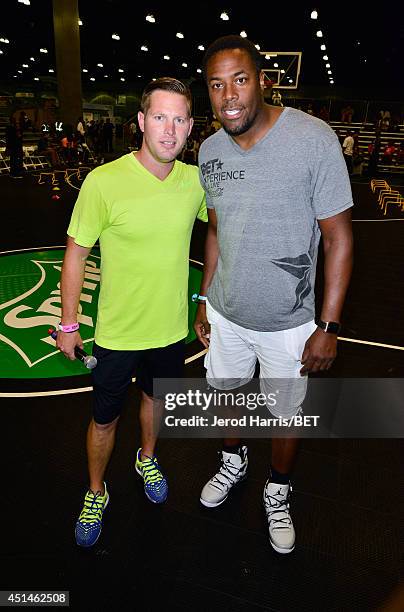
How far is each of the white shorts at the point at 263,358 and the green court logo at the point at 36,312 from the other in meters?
1.95

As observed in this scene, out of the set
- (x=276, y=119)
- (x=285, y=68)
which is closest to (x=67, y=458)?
(x=276, y=119)

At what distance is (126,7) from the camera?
60.7ft

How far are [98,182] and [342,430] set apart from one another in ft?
8.63

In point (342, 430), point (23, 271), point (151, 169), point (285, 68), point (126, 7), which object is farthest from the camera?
point (285, 68)

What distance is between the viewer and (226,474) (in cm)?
286

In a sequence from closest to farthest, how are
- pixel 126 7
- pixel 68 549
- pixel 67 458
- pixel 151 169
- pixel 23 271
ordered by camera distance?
pixel 151 169, pixel 68 549, pixel 67 458, pixel 23 271, pixel 126 7

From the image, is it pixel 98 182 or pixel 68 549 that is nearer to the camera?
pixel 98 182

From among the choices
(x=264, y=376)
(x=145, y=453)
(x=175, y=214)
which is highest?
(x=175, y=214)

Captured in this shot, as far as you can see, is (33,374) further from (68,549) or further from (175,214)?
(175,214)

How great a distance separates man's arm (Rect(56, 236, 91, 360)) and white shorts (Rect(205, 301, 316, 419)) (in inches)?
30.3

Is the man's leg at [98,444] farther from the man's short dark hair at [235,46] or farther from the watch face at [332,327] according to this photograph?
the man's short dark hair at [235,46]

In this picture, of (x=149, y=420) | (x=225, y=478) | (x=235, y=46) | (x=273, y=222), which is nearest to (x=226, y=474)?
(x=225, y=478)

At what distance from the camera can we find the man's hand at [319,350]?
2207mm

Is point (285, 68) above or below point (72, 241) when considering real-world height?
above
